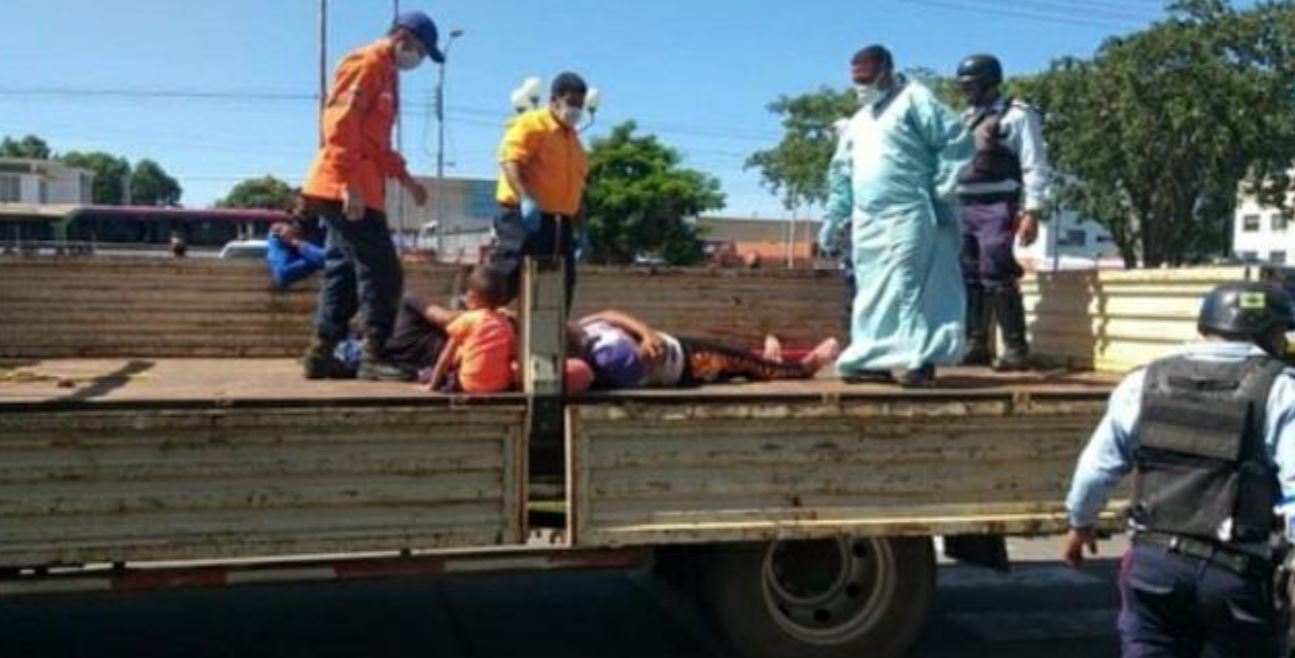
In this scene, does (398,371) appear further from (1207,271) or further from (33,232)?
(33,232)

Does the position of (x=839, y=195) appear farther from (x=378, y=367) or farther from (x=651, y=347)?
(x=378, y=367)

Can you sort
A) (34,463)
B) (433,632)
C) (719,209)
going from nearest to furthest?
(34,463), (433,632), (719,209)

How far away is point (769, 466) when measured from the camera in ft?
15.4

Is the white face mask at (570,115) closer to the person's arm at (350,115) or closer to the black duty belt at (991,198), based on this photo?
the person's arm at (350,115)

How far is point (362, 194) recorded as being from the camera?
5.46 metres

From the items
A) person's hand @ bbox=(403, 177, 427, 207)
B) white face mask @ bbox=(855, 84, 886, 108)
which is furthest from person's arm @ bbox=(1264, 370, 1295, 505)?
person's hand @ bbox=(403, 177, 427, 207)

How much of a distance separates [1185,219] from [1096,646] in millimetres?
33685

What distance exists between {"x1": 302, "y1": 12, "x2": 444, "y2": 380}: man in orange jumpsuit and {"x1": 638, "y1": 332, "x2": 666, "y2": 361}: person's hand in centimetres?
92

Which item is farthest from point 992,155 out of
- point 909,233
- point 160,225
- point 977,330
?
point 160,225

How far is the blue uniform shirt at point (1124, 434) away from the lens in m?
3.58

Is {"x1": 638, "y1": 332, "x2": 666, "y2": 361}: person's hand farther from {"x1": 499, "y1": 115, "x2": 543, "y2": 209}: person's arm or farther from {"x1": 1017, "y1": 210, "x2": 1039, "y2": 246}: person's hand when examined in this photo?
{"x1": 1017, "y1": 210, "x2": 1039, "y2": 246}: person's hand

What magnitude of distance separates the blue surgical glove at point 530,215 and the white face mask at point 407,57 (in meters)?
0.76

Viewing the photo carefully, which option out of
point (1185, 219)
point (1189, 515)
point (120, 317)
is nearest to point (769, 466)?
point (1189, 515)

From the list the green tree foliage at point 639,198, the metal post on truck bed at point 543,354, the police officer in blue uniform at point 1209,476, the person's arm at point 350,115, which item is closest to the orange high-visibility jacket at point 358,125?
the person's arm at point 350,115
